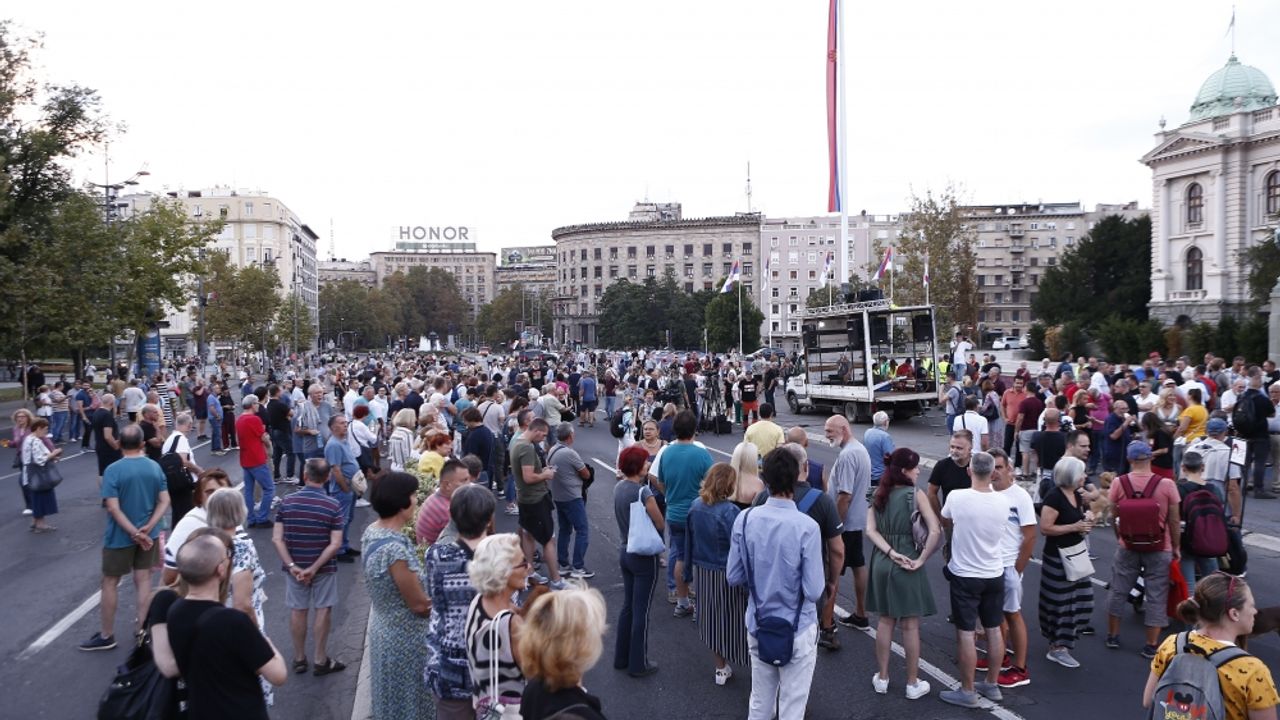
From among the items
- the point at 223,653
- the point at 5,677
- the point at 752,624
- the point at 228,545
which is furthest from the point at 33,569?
the point at 752,624

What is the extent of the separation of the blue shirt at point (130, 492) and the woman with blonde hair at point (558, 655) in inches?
215

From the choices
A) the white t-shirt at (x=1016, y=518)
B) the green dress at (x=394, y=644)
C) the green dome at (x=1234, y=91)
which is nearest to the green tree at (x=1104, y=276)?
the green dome at (x=1234, y=91)

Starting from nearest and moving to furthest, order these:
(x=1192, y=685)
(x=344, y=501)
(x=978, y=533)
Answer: (x=1192, y=685), (x=978, y=533), (x=344, y=501)

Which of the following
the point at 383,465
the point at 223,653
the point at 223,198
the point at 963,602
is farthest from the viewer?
the point at 223,198

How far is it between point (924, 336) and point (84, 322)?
2730 centimetres

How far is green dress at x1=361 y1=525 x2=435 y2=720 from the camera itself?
15.0ft

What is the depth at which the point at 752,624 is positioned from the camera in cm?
501

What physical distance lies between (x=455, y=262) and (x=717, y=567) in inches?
7381

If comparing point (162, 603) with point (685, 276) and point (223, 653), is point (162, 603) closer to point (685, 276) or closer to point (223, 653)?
point (223, 653)

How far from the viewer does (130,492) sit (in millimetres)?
6996

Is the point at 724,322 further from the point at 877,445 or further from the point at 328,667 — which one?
the point at 328,667

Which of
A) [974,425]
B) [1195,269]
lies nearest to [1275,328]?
[974,425]

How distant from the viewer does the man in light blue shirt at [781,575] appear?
481 cm

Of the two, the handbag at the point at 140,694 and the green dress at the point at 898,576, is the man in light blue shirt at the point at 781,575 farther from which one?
the handbag at the point at 140,694
